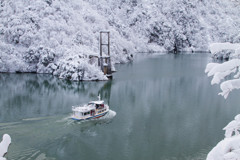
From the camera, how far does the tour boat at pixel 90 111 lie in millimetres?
23473

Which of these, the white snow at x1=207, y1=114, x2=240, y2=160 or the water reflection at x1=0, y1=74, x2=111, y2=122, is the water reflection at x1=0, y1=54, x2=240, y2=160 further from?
the white snow at x1=207, y1=114, x2=240, y2=160

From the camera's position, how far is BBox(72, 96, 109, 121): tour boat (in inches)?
924

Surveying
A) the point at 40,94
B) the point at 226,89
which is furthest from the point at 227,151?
the point at 40,94

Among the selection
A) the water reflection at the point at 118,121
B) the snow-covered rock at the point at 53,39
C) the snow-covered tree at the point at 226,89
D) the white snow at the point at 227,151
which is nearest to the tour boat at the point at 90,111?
the water reflection at the point at 118,121

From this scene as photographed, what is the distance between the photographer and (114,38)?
67.1 m

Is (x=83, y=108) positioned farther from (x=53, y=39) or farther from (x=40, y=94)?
(x=53, y=39)

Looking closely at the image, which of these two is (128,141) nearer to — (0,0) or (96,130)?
(96,130)

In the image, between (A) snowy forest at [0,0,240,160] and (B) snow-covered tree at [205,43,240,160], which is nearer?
(B) snow-covered tree at [205,43,240,160]

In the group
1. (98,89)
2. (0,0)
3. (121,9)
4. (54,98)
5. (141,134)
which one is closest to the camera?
(141,134)

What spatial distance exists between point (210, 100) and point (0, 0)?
5307cm

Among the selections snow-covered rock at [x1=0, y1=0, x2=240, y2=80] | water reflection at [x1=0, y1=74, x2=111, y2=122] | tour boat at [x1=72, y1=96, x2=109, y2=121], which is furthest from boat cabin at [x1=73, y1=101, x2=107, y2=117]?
snow-covered rock at [x1=0, y1=0, x2=240, y2=80]

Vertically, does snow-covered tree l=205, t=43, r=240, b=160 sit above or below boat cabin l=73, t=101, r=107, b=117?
above

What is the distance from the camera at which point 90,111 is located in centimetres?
2455

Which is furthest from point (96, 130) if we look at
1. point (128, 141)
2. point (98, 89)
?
point (98, 89)
